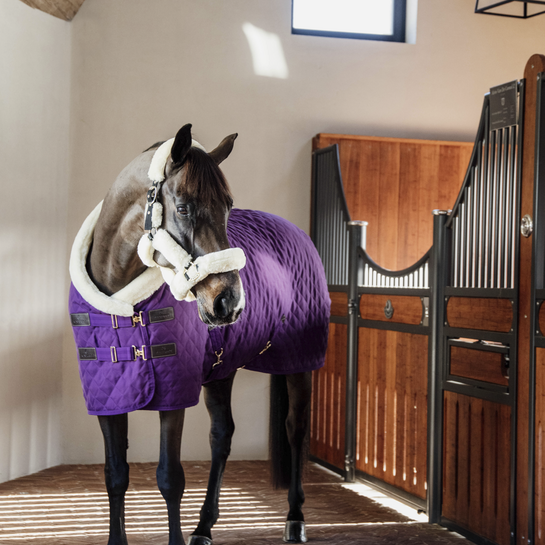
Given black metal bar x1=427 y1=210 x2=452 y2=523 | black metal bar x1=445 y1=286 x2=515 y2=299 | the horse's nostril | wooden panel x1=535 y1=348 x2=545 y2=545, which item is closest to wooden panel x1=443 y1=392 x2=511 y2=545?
black metal bar x1=427 y1=210 x2=452 y2=523

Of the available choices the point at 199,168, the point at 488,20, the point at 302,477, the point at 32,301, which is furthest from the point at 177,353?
the point at 488,20

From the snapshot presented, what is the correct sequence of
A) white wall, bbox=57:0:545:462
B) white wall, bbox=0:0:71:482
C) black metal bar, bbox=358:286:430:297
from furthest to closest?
white wall, bbox=57:0:545:462 < white wall, bbox=0:0:71:482 < black metal bar, bbox=358:286:430:297

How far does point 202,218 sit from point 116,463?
83 cm

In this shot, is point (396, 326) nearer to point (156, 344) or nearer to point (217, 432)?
point (217, 432)

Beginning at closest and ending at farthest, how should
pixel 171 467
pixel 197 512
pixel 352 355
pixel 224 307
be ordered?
pixel 224 307 → pixel 171 467 → pixel 197 512 → pixel 352 355

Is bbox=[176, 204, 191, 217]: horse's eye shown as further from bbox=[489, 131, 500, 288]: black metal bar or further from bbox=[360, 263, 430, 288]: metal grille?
bbox=[360, 263, 430, 288]: metal grille

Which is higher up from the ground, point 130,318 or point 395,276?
point 395,276

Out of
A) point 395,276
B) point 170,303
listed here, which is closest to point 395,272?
point 395,276

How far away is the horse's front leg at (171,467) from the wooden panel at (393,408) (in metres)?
1.29

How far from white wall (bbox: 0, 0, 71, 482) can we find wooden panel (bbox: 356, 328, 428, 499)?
1.70 m

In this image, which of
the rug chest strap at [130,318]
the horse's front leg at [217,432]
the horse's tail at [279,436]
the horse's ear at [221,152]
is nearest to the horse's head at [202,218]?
the horse's ear at [221,152]

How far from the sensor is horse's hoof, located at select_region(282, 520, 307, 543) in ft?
8.67

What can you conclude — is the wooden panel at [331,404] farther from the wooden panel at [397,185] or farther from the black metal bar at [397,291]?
the wooden panel at [397,185]

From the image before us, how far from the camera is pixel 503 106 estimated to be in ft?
8.14
